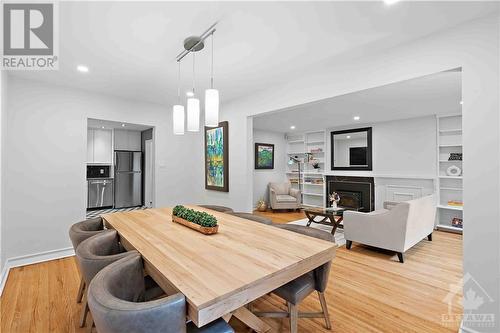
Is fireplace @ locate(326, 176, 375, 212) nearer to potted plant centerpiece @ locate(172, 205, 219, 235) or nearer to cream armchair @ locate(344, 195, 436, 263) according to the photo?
cream armchair @ locate(344, 195, 436, 263)

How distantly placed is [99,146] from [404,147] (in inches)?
296

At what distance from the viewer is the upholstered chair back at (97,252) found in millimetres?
1404

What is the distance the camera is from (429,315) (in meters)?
2.04

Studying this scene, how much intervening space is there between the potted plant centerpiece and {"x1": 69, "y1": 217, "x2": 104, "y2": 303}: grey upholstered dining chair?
2.16 ft

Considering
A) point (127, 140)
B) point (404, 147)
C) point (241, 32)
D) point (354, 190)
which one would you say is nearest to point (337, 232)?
point (354, 190)

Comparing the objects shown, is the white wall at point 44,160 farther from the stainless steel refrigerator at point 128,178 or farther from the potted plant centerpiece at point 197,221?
Result: the stainless steel refrigerator at point 128,178

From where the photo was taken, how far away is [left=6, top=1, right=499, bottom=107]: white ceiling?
1.70 metres

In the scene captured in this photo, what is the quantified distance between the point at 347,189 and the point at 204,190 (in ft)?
13.0

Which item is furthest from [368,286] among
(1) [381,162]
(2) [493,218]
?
(1) [381,162]

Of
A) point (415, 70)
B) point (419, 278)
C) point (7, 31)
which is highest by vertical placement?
point (7, 31)

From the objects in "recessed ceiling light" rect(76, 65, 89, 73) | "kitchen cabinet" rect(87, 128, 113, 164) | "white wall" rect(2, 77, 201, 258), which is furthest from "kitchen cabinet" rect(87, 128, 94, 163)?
"recessed ceiling light" rect(76, 65, 89, 73)

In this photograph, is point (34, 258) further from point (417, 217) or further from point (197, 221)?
point (417, 217)

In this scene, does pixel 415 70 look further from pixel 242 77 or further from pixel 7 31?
pixel 7 31

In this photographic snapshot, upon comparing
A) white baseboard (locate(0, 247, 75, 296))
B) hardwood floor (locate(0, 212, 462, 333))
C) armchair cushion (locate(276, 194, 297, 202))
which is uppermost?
armchair cushion (locate(276, 194, 297, 202))
